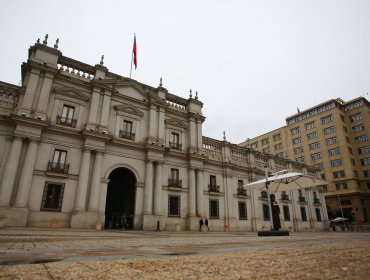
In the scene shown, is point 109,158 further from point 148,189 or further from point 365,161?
point 365,161

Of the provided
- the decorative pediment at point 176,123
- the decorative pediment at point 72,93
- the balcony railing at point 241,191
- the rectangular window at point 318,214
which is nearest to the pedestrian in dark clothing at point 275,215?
the decorative pediment at point 176,123

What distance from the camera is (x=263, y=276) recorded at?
1.78 meters

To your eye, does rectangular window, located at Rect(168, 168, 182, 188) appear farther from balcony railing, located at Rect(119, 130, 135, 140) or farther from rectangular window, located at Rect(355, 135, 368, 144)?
rectangular window, located at Rect(355, 135, 368, 144)

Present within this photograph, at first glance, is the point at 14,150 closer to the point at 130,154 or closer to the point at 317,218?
the point at 130,154

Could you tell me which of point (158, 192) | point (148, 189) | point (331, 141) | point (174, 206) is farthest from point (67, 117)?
point (331, 141)

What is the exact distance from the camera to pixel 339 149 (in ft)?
162

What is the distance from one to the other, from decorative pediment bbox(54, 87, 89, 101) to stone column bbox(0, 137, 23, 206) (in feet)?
17.0

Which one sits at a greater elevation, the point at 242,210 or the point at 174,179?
the point at 174,179

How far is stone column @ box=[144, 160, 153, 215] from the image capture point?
19.9 m

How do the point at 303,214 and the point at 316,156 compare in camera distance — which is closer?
the point at 303,214

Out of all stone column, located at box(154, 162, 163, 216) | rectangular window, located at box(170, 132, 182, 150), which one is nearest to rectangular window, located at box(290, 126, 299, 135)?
rectangular window, located at box(170, 132, 182, 150)

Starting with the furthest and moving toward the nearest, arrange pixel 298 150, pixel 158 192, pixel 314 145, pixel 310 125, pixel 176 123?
pixel 298 150, pixel 310 125, pixel 314 145, pixel 176 123, pixel 158 192

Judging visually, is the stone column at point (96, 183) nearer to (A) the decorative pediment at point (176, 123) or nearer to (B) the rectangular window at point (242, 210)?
(A) the decorative pediment at point (176, 123)

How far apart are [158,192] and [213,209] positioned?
7.27 metres
